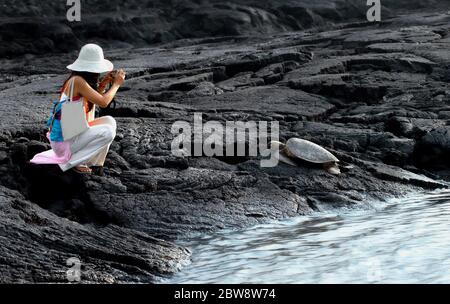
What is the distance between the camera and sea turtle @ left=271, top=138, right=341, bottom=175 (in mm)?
8711

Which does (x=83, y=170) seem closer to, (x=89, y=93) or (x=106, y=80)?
(x=89, y=93)

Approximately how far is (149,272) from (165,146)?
9.62ft

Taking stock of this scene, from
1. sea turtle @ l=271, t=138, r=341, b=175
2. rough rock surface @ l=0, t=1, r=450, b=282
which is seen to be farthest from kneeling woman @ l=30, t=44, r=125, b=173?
sea turtle @ l=271, t=138, r=341, b=175

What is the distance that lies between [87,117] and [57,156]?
1.47ft

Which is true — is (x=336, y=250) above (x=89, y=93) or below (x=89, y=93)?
below

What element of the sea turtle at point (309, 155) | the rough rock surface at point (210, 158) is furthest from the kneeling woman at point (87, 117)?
the sea turtle at point (309, 155)

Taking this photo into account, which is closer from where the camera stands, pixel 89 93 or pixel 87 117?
pixel 89 93

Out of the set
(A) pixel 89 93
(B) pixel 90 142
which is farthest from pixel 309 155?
(A) pixel 89 93

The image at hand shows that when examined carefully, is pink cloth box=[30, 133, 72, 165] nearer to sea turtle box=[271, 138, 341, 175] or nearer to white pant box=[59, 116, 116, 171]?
white pant box=[59, 116, 116, 171]

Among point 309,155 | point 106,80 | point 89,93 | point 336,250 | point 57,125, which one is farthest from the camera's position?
point 309,155

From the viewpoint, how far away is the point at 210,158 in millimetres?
8766

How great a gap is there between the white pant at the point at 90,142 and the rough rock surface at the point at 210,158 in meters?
0.17

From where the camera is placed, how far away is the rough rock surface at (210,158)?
6.49 meters

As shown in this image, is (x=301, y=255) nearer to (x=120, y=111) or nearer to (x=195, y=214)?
(x=195, y=214)
